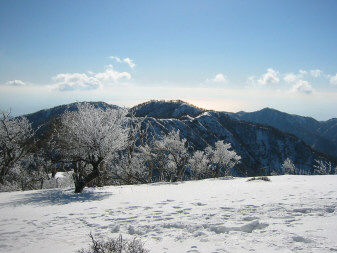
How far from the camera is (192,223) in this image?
8594mm

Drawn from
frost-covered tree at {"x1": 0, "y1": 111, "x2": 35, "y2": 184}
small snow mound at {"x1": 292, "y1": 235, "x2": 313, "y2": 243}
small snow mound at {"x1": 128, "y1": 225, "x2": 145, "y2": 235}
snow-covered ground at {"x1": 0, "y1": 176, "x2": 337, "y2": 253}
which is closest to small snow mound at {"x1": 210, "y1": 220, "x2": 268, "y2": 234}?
snow-covered ground at {"x1": 0, "y1": 176, "x2": 337, "y2": 253}

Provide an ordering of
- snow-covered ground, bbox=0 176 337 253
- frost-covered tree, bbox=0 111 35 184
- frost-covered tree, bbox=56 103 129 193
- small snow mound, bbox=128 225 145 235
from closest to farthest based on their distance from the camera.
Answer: snow-covered ground, bbox=0 176 337 253, small snow mound, bbox=128 225 145 235, frost-covered tree, bbox=56 103 129 193, frost-covered tree, bbox=0 111 35 184

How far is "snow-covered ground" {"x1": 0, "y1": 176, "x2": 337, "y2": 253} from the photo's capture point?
6.61 metres

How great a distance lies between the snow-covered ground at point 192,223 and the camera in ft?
21.7

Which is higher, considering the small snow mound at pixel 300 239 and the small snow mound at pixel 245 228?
the small snow mound at pixel 300 239

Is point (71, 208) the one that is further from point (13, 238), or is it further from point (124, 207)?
point (13, 238)

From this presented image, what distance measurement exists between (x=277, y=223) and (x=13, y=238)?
9247 mm

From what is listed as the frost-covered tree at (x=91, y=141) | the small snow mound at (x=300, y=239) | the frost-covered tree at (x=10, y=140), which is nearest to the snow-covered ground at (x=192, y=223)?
→ the small snow mound at (x=300, y=239)

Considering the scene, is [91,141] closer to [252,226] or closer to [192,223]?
[192,223]

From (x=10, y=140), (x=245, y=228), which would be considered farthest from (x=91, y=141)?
(x=10, y=140)

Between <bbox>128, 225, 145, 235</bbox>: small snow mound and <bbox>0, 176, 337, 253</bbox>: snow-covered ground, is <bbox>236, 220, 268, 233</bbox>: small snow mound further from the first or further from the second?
<bbox>128, 225, 145, 235</bbox>: small snow mound

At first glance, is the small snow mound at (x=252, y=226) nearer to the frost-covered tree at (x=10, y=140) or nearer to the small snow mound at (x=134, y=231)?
the small snow mound at (x=134, y=231)

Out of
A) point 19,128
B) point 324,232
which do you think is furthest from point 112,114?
point 19,128

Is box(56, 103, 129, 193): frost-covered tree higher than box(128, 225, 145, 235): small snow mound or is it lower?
A: higher
